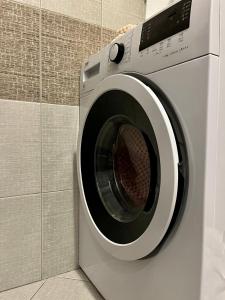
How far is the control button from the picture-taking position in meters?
0.72

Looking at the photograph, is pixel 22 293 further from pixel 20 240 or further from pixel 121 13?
pixel 121 13

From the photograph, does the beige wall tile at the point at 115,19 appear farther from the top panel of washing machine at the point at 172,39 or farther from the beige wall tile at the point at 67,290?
the beige wall tile at the point at 67,290

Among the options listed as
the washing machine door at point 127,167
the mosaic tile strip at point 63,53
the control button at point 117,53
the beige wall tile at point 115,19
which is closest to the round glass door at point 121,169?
the washing machine door at point 127,167

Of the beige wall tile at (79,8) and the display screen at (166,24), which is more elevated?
the beige wall tile at (79,8)

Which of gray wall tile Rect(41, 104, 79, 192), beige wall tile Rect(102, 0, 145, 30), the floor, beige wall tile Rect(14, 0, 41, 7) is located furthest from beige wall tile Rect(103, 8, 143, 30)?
the floor

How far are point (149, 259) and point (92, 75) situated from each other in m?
0.69

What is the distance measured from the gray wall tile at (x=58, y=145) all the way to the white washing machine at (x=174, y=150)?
1.04ft

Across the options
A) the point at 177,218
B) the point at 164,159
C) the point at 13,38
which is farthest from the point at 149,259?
the point at 13,38

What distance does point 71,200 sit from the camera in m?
1.08

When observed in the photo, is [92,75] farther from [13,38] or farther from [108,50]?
[13,38]

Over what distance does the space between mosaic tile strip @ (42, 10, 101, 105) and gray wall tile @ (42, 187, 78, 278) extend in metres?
0.42

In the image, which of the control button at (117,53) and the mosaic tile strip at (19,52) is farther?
the mosaic tile strip at (19,52)

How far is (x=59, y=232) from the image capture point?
1.06 metres

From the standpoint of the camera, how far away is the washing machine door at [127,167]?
0.54 m
